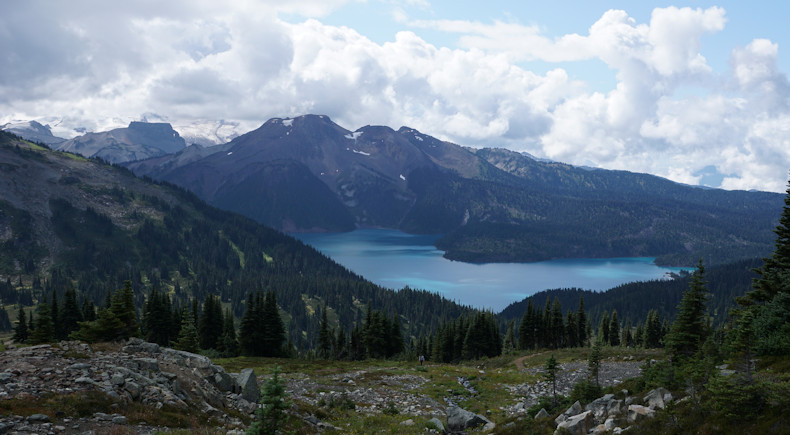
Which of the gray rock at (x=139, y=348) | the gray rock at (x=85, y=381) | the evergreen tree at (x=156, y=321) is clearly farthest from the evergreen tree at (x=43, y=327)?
the gray rock at (x=85, y=381)

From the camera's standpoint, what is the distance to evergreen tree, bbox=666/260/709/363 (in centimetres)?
2977

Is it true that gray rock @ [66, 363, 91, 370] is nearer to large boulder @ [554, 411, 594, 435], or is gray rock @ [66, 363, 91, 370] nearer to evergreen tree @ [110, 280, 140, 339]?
evergreen tree @ [110, 280, 140, 339]

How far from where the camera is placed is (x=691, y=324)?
30375 millimetres

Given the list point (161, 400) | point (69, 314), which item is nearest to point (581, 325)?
point (161, 400)

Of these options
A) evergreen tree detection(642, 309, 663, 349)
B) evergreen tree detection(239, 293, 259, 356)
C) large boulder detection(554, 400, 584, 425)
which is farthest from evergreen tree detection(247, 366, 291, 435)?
evergreen tree detection(642, 309, 663, 349)

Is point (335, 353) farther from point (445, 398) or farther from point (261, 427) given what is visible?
point (261, 427)

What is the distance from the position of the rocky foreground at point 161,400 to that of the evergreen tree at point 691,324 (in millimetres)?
11762

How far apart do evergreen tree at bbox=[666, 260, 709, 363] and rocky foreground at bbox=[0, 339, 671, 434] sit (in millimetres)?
11762

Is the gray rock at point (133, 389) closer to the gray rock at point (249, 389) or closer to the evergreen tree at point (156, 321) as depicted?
the gray rock at point (249, 389)

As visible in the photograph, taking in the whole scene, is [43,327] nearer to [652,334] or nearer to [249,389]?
[249,389]

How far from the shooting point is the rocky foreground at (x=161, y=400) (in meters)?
16.6

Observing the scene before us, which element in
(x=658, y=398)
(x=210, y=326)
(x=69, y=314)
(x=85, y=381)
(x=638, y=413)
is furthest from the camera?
(x=210, y=326)

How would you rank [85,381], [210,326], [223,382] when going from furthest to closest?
[210,326] < [223,382] < [85,381]

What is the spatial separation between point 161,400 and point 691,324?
34682 millimetres
